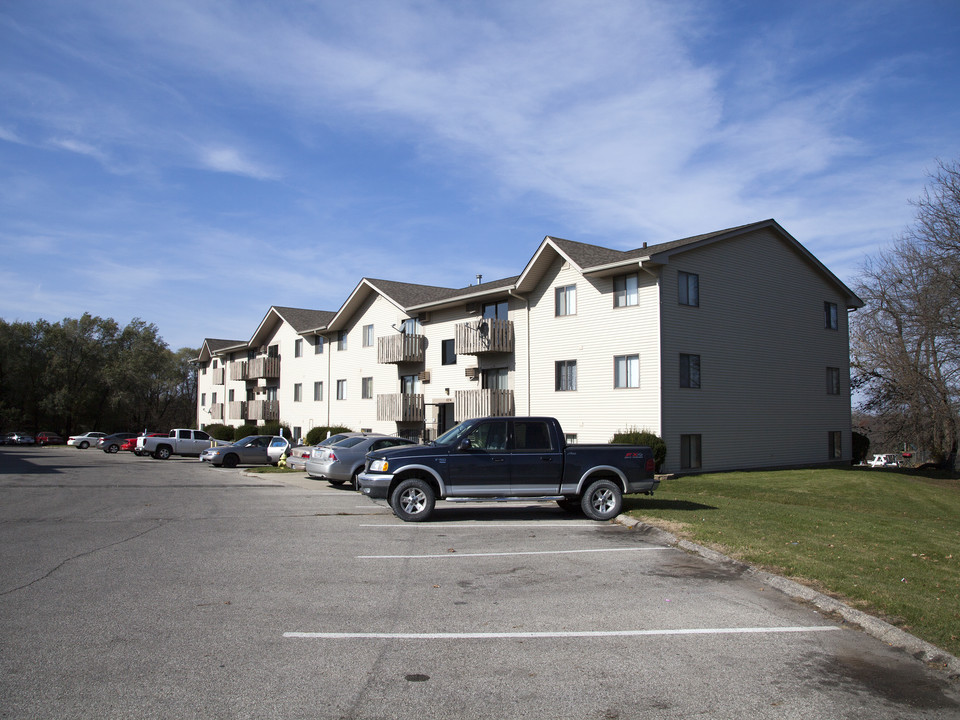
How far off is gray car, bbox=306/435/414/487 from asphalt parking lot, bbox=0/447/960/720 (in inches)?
376

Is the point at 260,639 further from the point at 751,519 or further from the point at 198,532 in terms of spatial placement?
the point at 751,519

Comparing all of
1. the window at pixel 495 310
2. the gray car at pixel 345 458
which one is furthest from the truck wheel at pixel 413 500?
the window at pixel 495 310

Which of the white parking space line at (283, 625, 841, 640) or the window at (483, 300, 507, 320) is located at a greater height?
the window at (483, 300, 507, 320)

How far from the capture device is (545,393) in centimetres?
3030

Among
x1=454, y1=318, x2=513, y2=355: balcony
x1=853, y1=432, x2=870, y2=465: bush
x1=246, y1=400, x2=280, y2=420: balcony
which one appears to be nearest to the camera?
x1=454, y1=318, x2=513, y2=355: balcony

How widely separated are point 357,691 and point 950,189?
29125 mm

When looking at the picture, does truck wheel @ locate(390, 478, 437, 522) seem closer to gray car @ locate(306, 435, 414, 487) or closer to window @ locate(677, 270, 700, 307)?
gray car @ locate(306, 435, 414, 487)

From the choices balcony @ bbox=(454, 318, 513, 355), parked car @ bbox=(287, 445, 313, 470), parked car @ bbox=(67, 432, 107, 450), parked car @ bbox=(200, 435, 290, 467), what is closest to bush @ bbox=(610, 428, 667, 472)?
balcony @ bbox=(454, 318, 513, 355)

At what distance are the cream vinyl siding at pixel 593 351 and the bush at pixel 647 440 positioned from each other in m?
0.49

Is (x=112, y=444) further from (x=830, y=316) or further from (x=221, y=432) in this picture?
(x=830, y=316)

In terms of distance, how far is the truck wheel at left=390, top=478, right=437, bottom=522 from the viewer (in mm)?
13875

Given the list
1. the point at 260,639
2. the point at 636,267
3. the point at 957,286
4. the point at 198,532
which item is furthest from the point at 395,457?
the point at 957,286

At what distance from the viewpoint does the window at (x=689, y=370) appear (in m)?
26.7

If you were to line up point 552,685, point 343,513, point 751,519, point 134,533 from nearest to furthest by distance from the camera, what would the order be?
point 552,685 < point 134,533 < point 751,519 < point 343,513
